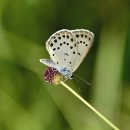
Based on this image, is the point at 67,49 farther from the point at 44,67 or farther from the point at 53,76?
the point at 44,67

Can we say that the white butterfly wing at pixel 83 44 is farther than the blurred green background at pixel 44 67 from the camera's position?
No

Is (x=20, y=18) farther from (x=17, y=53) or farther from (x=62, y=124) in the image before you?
(x=62, y=124)

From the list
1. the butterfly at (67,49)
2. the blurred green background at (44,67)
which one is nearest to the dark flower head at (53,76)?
the butterfly at (67,49)

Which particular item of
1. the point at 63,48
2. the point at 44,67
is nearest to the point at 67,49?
the point at 63,48

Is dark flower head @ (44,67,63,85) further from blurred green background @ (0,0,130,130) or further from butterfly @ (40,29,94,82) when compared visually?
blurred green background @ (0,0,130,130)

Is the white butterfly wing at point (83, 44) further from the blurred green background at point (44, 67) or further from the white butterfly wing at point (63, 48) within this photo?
the blurred green background at point (44, 67)

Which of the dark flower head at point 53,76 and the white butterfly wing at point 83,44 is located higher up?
the white butterfly wing at point 83,44
